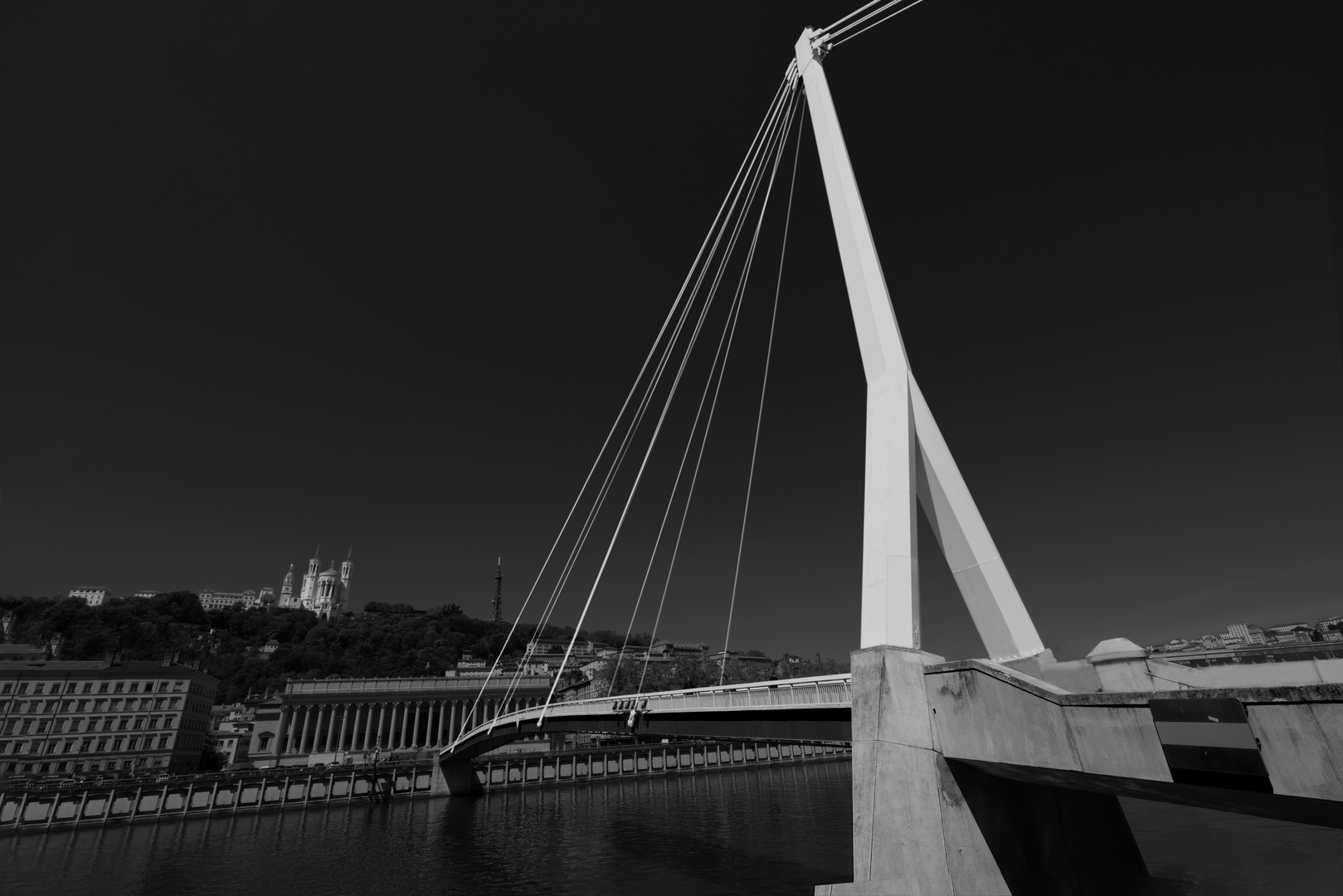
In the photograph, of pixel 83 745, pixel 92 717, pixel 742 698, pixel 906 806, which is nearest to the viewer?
pixel 906 806

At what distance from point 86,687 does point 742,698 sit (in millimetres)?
76141

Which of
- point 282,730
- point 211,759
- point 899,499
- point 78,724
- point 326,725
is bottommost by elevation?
point 211,759

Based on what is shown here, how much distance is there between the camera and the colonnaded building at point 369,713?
277 feet

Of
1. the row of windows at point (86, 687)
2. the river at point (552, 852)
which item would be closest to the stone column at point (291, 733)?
the row of windows at point (86, 687)

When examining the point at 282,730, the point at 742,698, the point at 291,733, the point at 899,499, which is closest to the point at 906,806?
the point at 899,499

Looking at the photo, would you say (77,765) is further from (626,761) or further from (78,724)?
(626,761)

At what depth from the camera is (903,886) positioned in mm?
10414

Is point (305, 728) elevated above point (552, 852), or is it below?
above

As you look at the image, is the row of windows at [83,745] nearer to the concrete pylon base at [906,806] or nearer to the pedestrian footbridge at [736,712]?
the pedestrian footbridge at [736,712]

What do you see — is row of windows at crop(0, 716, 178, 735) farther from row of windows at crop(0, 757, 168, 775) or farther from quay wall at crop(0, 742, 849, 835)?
quay wall at crop(0, 742, 849, 835)

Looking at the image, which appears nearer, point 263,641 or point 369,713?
point 369,713

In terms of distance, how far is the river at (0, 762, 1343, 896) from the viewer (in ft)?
75.3

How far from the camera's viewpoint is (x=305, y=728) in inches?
3300

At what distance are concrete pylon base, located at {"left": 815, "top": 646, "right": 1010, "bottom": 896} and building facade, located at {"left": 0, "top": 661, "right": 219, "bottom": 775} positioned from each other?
262ft
